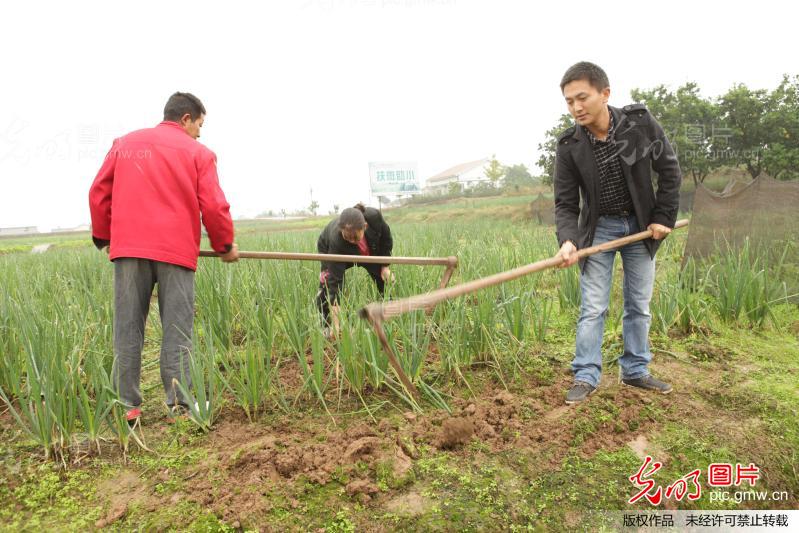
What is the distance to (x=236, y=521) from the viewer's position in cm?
159

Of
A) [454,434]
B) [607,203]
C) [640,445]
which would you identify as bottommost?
[640,445]

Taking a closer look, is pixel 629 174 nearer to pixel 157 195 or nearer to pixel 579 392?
pixel 579 392

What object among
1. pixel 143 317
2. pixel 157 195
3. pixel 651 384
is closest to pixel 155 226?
pixel 157 195

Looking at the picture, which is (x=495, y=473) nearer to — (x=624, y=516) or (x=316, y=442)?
(x=624, y=516)

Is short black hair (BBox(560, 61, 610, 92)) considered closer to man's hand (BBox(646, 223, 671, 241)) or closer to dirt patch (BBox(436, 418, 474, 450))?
man's hand (BBox(646, 223, 671, 241))

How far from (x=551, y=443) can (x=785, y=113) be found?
52.1ft

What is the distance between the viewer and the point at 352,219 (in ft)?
10.2

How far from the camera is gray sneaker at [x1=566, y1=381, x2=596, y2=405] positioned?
7.52 feet

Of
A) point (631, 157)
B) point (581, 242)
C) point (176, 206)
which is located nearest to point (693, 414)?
point (581, 242)

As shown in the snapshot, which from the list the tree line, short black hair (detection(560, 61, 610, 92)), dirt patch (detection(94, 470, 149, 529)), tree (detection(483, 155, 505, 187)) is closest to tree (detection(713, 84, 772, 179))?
the tree line

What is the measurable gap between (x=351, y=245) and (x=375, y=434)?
1597 mm

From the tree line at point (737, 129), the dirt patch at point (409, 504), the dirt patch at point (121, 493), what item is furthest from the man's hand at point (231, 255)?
the tree line at point (737, 129)

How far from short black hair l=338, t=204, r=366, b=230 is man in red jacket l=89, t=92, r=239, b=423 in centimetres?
86

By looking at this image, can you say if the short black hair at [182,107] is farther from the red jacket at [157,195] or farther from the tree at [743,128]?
the tree at [743,128]
